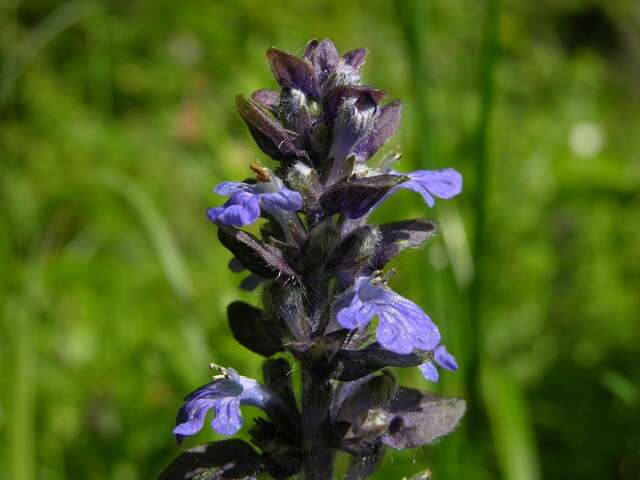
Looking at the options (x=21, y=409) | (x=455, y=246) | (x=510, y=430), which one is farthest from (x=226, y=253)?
(x=510, y=430)

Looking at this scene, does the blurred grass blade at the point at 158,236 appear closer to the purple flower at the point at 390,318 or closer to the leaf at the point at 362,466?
the leaf at the point at 362,466

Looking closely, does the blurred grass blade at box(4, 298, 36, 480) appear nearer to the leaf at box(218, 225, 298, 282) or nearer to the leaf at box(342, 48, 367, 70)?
the leaf at box(218, 225, 298, 282)

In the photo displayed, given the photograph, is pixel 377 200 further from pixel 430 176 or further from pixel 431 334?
pixel 431 334

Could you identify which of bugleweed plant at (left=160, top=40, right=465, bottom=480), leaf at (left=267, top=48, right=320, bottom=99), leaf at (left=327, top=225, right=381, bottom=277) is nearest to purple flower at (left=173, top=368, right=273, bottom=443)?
bugleweed plant at (left=160, top=40, right=465, bottom=480)

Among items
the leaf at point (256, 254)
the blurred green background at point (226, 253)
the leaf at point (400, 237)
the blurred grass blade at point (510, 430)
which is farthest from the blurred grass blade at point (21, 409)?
the blurred grass blade at point (510, 430)

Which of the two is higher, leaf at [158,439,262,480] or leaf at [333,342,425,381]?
leaf at [333,342,425,381]

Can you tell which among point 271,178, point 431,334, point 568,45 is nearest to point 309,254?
point 271,178

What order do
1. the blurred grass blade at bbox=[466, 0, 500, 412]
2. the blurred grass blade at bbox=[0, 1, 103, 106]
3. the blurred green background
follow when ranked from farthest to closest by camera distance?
the blurred grass blade at bbox=[0, 1, 103, 106]
the blurred green background
the blurred grass blade at bbox=[466, 0, 500, 412]

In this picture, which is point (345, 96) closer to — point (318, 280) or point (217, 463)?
point (318, 280)
